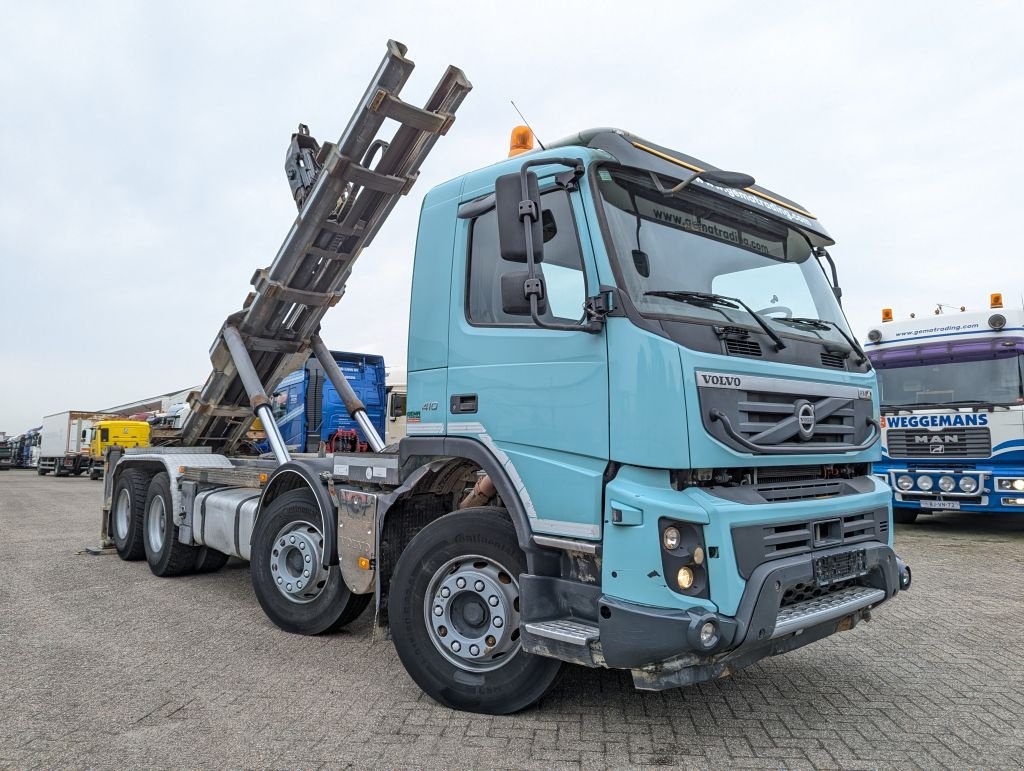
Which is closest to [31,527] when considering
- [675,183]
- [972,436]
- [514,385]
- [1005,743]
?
[514,385]

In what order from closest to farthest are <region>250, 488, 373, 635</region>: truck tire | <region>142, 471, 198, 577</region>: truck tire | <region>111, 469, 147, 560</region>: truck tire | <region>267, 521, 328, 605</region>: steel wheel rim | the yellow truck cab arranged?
<region>250, 488, 373, 635</region>: truck tire, <region>267, 521, 328, 605</region>: steel wheel rim, <region>142, 471, 198, 577</region>: truck tire, <region>111, 469, 147, 560</region>: truck tire, the yellow truck cab

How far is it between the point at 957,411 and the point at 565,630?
9077 mm

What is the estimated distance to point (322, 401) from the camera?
14.3 metres

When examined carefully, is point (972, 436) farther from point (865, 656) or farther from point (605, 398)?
point (605, 398)

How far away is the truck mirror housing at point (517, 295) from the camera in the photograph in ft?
11.8

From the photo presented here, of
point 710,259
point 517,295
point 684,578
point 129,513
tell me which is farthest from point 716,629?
point 129,513

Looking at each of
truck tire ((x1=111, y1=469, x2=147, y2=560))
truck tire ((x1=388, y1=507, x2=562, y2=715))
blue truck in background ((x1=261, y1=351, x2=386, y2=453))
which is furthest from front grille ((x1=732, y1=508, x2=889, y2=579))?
blue truck in background ((x1=261, y1=351, x2=386, y2=453))

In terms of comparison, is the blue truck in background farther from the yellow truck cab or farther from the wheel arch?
the yellow truck cab

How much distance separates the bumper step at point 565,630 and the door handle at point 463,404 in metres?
1.20

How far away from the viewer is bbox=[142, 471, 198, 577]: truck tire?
7.59 meters

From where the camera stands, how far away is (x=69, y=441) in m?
35.8

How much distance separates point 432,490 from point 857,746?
8.47ft

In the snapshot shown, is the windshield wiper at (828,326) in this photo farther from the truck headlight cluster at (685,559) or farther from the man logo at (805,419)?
the truck headlight cluster at (685,559)

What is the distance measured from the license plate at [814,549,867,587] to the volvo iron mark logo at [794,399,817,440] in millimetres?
603
